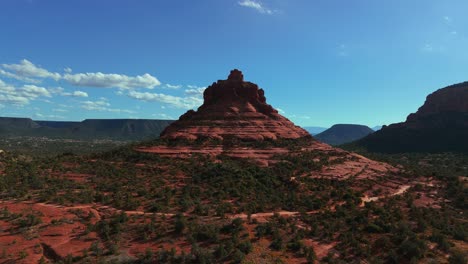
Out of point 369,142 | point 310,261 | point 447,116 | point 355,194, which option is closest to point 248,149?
point 355,194

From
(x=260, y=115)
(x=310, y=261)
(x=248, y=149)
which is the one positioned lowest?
(x=310, y=261)

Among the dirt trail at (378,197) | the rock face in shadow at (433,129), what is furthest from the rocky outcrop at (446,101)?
the dirt trail at (378,197)

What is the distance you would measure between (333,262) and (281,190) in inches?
807

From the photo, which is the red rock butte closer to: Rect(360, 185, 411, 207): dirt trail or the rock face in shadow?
Rect(360, 185, 411, 207): dirt trail

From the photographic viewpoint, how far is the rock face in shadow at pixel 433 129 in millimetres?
119938

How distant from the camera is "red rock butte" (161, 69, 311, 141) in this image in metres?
66.8

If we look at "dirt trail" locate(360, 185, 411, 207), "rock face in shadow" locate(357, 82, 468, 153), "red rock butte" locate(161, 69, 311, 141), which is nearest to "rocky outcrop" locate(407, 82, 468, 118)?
"rock face in shadow" locate(357, 82, 468, 153)

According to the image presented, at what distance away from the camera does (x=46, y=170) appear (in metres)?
48.0

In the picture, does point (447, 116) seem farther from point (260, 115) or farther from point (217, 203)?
point (217, 203)

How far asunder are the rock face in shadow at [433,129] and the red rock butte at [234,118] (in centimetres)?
7115

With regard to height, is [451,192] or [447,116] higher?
[447,116]

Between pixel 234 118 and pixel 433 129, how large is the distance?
103 meters

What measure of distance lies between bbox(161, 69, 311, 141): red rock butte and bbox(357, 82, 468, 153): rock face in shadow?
7115cm

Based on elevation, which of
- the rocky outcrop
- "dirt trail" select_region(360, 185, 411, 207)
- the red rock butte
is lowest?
"dirt trail" select_region(360, 185, 411, 207)
